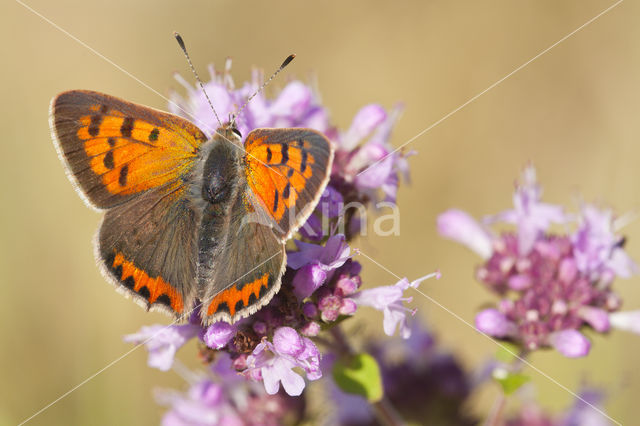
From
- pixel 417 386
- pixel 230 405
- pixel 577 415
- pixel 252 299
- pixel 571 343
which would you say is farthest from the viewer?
pixel 577 415

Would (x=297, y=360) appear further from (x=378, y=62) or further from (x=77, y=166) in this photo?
(x=378, y=62)

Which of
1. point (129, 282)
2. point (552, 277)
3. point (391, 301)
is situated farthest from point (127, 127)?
point (552, 277)

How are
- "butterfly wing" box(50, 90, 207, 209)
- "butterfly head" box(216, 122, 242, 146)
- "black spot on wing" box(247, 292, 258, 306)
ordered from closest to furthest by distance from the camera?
"black spot on wing" box(247, 292, 258, 306) → "butterfly wing" box(50, 90, 207, 209) → "butterfly head" box(216, 122, 242, 146)

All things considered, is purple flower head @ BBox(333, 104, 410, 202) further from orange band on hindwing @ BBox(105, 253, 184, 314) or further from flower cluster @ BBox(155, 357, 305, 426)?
flower cluster @ BBox(155, 357, 305, 426)

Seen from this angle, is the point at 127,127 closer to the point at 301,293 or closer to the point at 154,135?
the point at 154,135

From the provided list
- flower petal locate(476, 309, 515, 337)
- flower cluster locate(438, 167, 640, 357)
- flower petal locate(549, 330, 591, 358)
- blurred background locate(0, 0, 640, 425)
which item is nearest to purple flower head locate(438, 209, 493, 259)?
flower cluster locate(438, 167, 640, 357)
